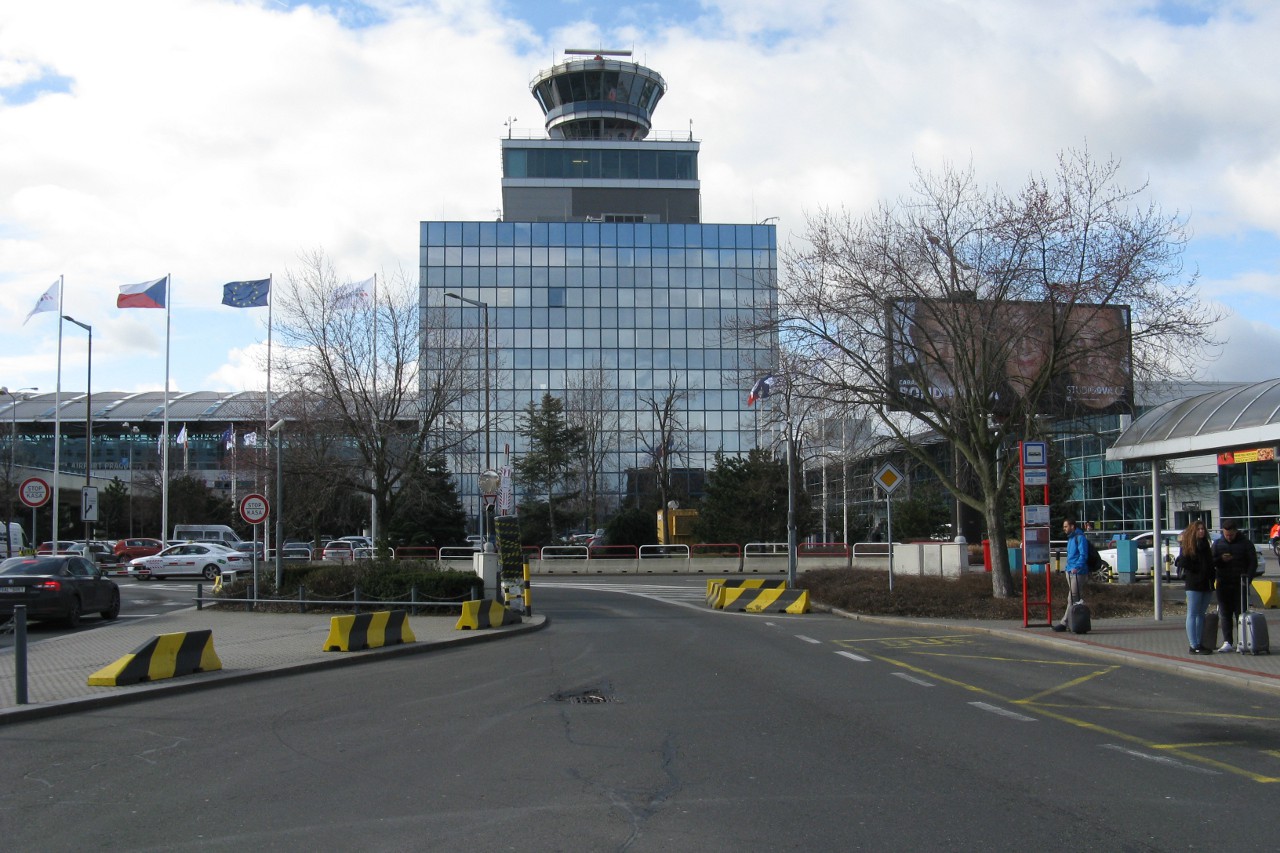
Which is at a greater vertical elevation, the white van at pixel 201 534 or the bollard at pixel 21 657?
the bollard at pixel 21 657

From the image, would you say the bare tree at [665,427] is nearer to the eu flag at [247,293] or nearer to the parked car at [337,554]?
the parked car at [337,554]

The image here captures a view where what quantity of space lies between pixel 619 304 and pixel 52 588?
61784mm

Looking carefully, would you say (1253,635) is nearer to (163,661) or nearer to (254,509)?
(163,661)

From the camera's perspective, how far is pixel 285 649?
1606 centimetres

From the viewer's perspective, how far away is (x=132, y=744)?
894 cm

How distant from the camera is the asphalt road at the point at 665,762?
6.04 metres

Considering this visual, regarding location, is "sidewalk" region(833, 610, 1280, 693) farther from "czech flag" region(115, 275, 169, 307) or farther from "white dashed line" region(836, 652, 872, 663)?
"czech flag" region(115, 275, 169, 307)

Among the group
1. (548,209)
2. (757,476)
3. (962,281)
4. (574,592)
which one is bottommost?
(574,592)

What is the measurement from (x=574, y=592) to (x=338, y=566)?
10701 millimetres

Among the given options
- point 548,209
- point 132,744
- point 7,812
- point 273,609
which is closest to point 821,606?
point 273,609

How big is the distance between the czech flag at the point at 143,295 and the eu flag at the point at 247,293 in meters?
3.28

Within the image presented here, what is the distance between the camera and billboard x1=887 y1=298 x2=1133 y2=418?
21.9 metres

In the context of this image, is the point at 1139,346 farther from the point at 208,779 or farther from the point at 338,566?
the point at 208,779

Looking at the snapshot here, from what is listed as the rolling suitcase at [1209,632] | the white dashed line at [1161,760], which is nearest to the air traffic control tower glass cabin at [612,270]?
the rolling suitcase at [1209,632]
